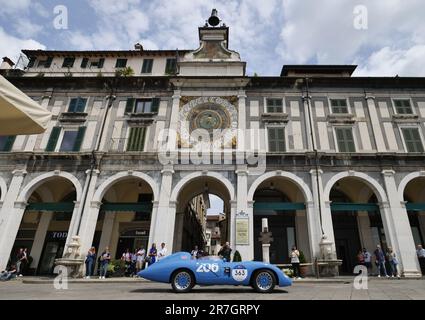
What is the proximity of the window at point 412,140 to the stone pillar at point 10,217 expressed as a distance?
2522cm

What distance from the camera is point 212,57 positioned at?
21531 millimetres

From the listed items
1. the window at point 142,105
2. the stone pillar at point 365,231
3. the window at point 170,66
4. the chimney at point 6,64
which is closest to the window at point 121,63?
the window at point 170,66

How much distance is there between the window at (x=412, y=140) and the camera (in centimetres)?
1775

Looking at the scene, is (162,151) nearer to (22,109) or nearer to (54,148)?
(54,148)

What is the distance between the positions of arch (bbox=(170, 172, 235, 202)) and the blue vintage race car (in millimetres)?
8669

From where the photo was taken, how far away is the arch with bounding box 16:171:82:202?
1695cm

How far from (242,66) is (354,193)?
12.6 m

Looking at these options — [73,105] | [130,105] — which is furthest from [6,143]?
[130,105]

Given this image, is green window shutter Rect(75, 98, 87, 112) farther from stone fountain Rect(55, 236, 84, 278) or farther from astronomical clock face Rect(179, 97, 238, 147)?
stone fountain Rect(55, 236, 84, 278)

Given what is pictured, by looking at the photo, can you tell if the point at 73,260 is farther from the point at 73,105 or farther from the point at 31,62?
the point at 31,62

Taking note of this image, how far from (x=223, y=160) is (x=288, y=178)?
432 centimetres

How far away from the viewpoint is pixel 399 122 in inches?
732

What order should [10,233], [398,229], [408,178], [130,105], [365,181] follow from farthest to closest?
[130,105] → [365,181] → [408,178] → [10,233] → [398,229]

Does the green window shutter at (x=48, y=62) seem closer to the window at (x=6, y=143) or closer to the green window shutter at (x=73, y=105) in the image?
the green window shutter at (x=73, y=105)
